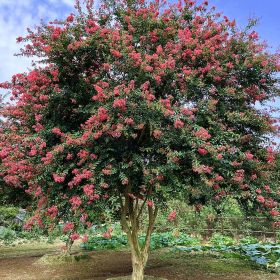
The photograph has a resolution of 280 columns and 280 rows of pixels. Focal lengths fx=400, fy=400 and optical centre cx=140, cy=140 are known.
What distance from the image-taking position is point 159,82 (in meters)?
6.96

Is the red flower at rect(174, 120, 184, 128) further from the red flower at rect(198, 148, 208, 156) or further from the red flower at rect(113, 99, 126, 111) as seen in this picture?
the red flower at rect(113, 99, 126, 111)

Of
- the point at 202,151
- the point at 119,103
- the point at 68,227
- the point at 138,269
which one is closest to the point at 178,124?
the point at 202,151

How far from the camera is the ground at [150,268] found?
9.50 m

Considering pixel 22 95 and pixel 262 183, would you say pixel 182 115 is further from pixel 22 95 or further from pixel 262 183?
pixel 22 95

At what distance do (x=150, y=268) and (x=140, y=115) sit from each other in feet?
18.5

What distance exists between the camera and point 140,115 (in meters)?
6.62

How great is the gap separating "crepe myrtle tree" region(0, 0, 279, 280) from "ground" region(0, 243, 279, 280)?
2.64 metres

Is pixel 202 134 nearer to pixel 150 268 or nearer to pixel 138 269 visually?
pixel 138 269

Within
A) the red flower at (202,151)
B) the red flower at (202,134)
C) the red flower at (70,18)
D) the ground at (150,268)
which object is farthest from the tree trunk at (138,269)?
the red flower at (70,18)

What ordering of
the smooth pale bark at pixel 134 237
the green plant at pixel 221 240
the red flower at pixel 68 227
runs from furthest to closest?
1. the green plant at pixel 221 240
2. the smooth pale bark at pixel 134 237
3. the red flower at pixel 68 227

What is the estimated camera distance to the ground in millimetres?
9500

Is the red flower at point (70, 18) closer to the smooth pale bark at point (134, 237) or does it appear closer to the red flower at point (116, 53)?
the red flower at point (116, 53)

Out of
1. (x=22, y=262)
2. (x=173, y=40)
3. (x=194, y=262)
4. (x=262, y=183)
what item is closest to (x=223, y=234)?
(x=194, y=262)

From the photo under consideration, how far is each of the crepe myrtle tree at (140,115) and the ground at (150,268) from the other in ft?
8.68
